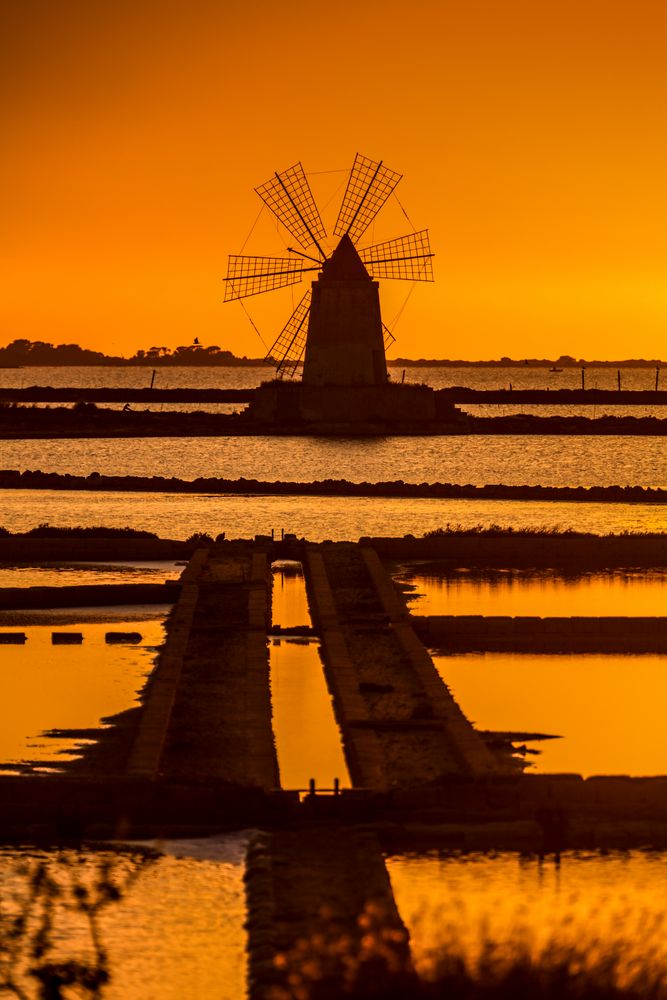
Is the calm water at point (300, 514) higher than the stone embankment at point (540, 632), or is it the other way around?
the calm water at point (300, 514)

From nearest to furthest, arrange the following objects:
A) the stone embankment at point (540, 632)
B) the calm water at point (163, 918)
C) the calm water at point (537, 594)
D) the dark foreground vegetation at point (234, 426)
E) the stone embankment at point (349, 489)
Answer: the calm water at point (163, 918) → the stone embankment at point (540, 632) → the calm water at point (537, 594) → the stone embankment at point (349, 489) → the dark foreground vegetation at point (234, 426)

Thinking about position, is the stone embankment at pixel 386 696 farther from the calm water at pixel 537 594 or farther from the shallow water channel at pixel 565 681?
the calm water at pixel 537 594

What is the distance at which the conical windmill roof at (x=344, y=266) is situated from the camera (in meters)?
59.2

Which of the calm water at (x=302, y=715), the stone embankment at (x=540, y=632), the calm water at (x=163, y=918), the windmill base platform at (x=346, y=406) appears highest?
the windmill base platform at (x=346, y=406)

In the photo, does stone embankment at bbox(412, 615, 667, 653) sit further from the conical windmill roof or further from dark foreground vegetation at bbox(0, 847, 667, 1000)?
the conical windmill roof

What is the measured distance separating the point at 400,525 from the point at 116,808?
2038 cm

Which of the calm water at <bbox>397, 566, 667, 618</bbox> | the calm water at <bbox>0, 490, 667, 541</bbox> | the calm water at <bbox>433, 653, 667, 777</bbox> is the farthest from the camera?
the calm water at <bbox>0, 490, 667, 541</bbox>

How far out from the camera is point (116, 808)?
10.7 metres

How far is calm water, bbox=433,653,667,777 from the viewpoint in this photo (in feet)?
41.4

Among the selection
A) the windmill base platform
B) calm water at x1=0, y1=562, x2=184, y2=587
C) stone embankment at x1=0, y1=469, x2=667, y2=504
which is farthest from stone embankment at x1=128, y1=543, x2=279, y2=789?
Result: the windmill base platform

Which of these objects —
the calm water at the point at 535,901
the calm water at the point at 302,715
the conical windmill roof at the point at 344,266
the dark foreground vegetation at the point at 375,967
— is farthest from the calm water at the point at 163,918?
the conical windmill roof at the point at 344,266

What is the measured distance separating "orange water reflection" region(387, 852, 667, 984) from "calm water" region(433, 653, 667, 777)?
206cm

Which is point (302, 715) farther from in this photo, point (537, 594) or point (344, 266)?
point (344, 266)

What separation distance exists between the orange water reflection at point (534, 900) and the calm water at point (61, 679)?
3320mm
